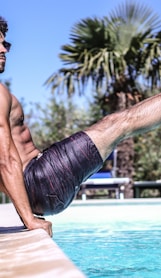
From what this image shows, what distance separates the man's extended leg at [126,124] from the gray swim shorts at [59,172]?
0.19 feet

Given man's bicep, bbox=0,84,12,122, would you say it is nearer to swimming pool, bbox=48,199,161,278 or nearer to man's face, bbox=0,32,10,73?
man's face, bbox=0,32,10,73

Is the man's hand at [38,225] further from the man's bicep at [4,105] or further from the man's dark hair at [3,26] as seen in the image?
the man's dark hair at [3,26]

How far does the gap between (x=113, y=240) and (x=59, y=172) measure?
1.91 metres

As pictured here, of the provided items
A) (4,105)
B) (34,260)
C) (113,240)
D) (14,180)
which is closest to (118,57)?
(113,240)

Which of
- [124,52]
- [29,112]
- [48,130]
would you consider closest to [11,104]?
[124,52]

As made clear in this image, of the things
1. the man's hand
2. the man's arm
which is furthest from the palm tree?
the man's hand

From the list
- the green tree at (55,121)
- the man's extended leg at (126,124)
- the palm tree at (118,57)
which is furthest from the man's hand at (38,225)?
the green tree at (55,121)

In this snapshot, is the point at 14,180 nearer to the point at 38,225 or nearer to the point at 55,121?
the point at 38,225

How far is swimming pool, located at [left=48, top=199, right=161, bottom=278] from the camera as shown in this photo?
117 inches

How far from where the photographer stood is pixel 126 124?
2857mm

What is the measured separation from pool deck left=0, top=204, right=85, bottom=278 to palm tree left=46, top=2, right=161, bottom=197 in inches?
411

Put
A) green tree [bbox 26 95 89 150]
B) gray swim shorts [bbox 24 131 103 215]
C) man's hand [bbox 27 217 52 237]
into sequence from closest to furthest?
1. man's hand [bbox 27 217 52 237]
2. gray swim shorts [bbox 24 131 103 215]
3. green tree [bbox 26 95 89 150]

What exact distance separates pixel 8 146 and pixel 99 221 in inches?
174

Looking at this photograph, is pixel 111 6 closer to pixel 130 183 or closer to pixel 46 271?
pixel 130 183
